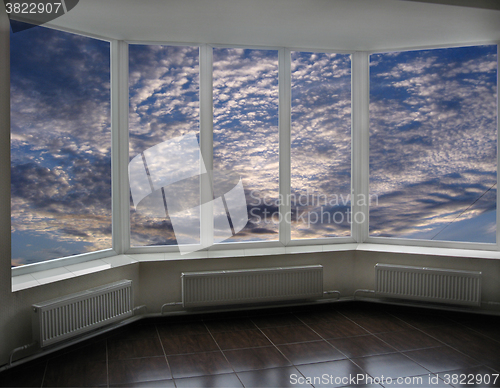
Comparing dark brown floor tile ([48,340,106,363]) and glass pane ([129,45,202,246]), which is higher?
glass pane ([129,45,202,246])

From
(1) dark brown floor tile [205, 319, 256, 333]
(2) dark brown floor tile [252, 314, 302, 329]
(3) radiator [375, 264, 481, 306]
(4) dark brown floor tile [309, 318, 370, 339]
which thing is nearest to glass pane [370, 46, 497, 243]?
(3) radiator [375, 264, 481, 306]

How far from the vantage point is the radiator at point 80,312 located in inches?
115

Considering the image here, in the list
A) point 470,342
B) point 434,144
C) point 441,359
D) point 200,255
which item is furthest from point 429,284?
point 200,255

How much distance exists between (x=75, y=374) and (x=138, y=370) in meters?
0.44

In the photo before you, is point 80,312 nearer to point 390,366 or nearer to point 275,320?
point 275,320

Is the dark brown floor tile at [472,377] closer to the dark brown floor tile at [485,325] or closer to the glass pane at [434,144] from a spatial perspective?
the dark brown floor tile at [485,325]

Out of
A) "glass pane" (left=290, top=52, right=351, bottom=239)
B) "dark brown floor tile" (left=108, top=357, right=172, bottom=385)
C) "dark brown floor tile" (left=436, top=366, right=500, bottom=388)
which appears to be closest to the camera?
"dark brown floor tile" (left=436, top=366, right=500, bottom=388)

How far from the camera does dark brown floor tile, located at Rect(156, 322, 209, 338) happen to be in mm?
3511

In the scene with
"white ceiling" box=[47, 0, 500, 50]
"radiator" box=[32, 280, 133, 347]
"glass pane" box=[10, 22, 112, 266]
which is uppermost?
"white ceiling" box=[47, 0, 500, 50]

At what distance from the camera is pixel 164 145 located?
158 inches

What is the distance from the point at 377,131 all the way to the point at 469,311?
83.5 inches

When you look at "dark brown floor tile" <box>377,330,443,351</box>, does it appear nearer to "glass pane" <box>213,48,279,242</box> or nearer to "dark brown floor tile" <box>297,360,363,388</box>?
"dark brown floor tile" <box>297,360,363,388</box>

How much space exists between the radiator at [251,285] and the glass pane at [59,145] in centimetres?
102

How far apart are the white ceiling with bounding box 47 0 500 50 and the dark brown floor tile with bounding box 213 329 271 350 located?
9.22ft
